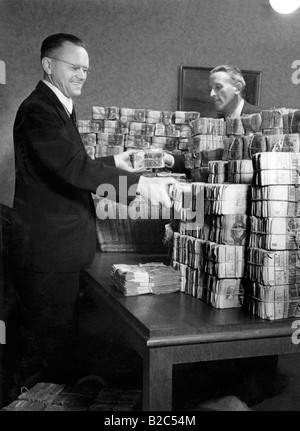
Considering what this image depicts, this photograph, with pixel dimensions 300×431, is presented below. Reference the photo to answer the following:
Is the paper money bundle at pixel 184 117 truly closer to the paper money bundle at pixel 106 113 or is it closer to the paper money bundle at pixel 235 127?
the paper money bundle at pixel 106 113

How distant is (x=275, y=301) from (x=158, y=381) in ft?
1.53

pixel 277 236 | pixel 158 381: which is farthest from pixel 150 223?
pixel 158 381

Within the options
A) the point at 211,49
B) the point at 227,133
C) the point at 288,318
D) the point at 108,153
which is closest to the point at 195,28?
the point at 211,49

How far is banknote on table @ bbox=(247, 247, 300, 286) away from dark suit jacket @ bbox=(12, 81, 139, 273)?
604mm

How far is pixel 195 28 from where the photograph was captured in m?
2.36

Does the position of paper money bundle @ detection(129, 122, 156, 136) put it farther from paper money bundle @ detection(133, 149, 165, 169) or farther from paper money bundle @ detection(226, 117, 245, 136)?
paper money bundle @ detection(226, 117, 245, 136)

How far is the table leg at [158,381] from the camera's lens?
50.3 inches

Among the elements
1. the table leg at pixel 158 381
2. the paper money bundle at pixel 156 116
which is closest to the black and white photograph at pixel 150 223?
the table leg at pixel 158 381

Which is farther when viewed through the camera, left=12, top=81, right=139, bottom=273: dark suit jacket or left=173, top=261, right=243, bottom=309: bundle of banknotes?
left=12, top=81, right=139, bottom=273: dark suit jacket

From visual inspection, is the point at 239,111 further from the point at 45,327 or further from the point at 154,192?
the point at 45,327

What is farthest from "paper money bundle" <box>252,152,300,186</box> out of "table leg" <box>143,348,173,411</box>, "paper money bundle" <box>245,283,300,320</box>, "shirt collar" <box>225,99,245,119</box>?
"shirt collar" <box>225,99,245,119</box>

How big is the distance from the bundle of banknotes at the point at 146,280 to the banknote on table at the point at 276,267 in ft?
1.18

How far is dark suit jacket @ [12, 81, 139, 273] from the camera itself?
5.91 feet

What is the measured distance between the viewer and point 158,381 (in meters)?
1.28
